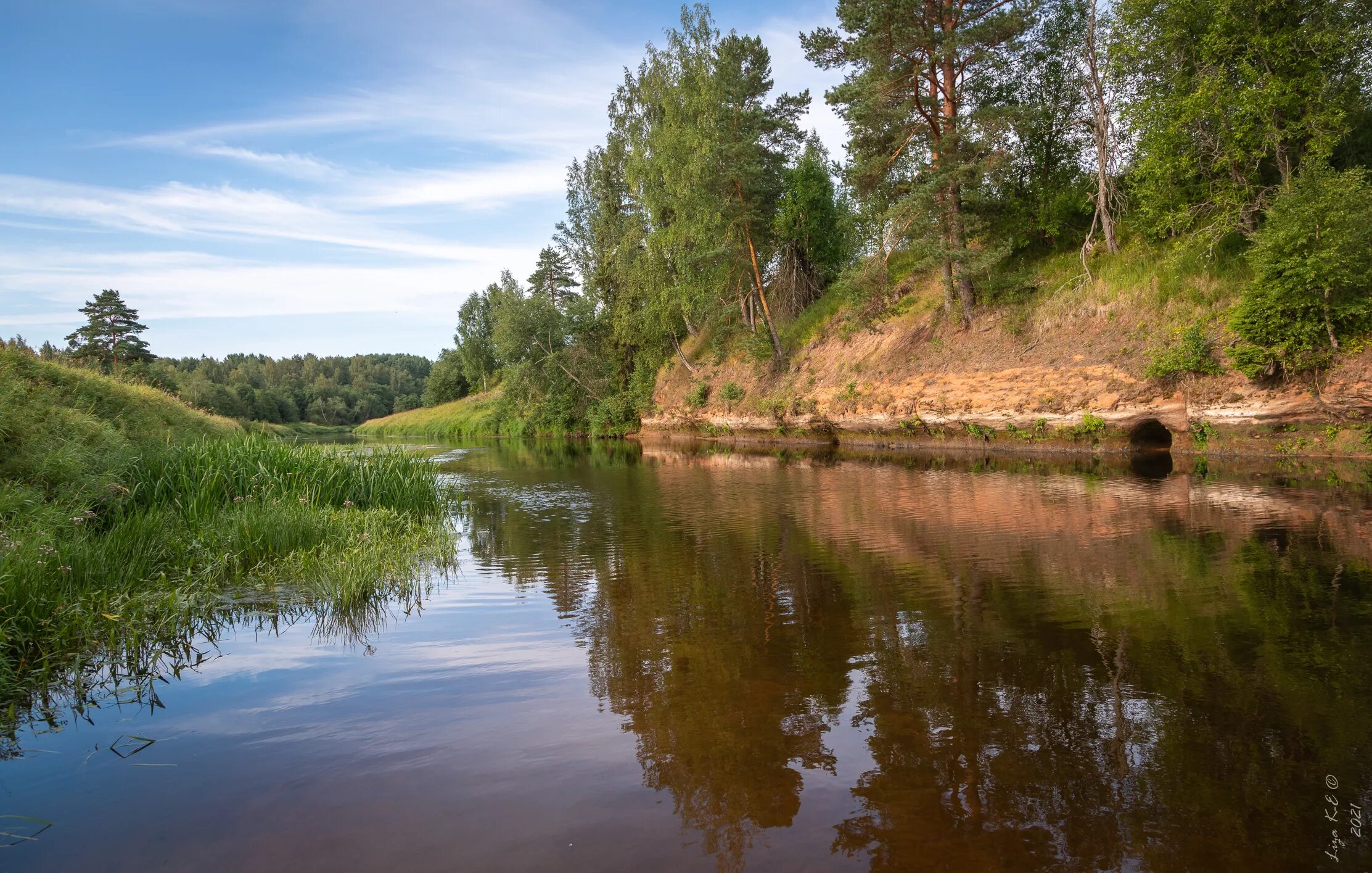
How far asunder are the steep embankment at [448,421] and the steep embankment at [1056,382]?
3713cm

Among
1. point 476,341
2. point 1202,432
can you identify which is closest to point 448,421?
point 476,341

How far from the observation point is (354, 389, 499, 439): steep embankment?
64625mm

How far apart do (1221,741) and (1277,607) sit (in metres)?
3.61

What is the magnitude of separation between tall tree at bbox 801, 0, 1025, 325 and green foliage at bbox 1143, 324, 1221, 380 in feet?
23.4

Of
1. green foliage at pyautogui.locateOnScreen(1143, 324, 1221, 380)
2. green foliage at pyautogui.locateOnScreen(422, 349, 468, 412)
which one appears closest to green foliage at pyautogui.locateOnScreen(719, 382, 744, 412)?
green foliage at pyautogui.locateOnScreen(1143, 324, 1221, 380)

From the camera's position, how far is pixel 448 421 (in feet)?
236

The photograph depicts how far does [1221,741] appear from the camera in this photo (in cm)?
445

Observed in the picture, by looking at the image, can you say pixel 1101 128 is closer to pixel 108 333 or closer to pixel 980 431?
pixel 980 431

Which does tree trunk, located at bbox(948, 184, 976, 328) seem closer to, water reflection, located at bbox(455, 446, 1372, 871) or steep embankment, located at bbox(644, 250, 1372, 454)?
steep embankment, located at bbox(644, 250, 1372, 454)

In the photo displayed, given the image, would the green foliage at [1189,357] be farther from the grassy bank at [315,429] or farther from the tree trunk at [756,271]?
the grassy bank at [315,429]

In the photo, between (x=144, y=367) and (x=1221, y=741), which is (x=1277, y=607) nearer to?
(x=1221, y=741)

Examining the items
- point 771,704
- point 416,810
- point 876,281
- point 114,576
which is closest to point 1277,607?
point 771,704

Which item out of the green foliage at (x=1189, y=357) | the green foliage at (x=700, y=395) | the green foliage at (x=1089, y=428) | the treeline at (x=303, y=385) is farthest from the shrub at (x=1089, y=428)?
the treeline at (x=303, y=385)

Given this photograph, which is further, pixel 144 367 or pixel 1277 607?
pixel 144 367
